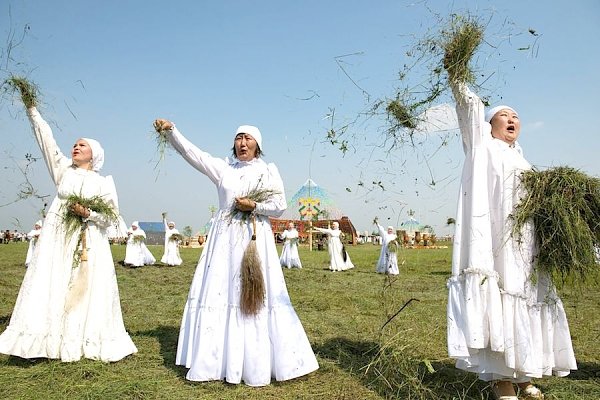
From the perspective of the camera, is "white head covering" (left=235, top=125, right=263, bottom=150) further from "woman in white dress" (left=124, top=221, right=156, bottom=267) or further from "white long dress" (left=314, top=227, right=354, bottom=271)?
"woman in white dress" (left=124, top=221, right=156, bottom=267)

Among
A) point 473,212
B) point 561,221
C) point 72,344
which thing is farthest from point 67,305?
point 561,221

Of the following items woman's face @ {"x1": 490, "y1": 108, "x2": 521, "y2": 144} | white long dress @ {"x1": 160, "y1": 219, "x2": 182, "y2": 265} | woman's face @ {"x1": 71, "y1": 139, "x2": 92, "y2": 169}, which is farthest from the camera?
white long dress @ {"x1": 160, "y1": 219, "x2": 182, "y2": 265}

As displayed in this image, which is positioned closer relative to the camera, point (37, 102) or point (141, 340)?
point (37, 102)

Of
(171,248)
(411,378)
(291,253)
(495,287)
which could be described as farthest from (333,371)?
(171,248)

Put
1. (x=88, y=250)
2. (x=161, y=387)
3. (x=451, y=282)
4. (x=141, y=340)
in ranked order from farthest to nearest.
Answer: (x=141, y=340)
(x=88, y=250)
(x=161, y=387)
(x=451, y=282)

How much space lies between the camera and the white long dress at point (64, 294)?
5254 mm

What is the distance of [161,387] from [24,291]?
2073 millimetres

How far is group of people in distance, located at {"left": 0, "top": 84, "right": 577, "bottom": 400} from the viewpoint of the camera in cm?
408

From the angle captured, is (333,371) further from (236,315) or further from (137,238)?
(137,238)

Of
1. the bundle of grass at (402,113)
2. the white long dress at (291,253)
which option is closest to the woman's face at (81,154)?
the bundle of grass at (402,113)

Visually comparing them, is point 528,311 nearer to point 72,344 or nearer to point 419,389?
point 419,389

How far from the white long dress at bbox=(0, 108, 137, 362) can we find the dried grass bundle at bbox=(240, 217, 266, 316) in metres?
1.79

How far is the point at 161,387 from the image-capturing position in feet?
15.2

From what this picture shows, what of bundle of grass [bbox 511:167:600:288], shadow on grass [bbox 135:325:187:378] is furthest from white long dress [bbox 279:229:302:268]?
bundle of grass [bbox 511:167:600:288]
